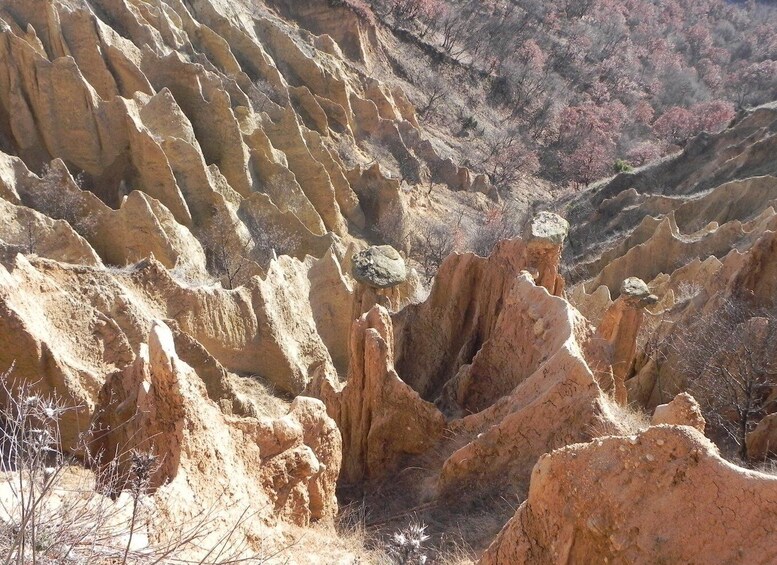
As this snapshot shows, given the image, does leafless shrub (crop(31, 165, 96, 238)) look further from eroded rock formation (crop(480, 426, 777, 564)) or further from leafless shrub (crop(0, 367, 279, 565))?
eroded rock formation (crop(480, 426, 777, 564))

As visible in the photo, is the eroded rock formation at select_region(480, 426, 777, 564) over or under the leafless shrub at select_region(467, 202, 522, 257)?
under

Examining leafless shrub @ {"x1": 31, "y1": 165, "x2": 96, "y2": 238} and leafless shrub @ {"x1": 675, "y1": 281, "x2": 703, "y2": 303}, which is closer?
leafless shrub @ {"x1": 31, "y1": 165, "x2": 96, "y2": 238}

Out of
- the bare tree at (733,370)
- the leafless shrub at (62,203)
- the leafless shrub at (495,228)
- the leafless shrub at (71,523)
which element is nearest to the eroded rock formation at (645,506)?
the leafless shrub at (71,523)

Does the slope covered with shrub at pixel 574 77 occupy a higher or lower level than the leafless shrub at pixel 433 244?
higher

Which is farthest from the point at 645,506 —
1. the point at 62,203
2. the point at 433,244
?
the point at 433,244

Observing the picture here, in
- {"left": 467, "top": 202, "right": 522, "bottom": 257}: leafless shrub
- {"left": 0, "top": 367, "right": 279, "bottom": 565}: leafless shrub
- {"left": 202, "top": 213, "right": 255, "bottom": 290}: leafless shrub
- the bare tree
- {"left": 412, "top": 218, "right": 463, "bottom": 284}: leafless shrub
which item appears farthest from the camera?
{"left": 467, "top": 202, "right": 522, "bottom": 257}: leafless shrub

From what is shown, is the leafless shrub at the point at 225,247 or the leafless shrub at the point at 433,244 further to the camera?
the leafless shrub at the point at 433,244

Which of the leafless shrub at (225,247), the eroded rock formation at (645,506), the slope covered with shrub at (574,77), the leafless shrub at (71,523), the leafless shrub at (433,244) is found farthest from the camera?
the slope covered with shrub at (574,77)

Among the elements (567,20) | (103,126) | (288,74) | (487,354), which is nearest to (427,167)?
(288,74)

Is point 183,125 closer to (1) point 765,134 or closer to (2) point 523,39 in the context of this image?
(1) point 765,134

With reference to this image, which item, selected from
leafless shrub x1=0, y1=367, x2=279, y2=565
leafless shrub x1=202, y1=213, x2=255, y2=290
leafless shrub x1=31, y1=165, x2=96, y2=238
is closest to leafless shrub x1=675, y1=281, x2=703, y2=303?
leafless shrub x1=202, y1=213, x2=255, y2=290

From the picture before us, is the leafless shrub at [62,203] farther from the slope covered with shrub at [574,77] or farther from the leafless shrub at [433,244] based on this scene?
the slope covered with shrub at [574,77]
